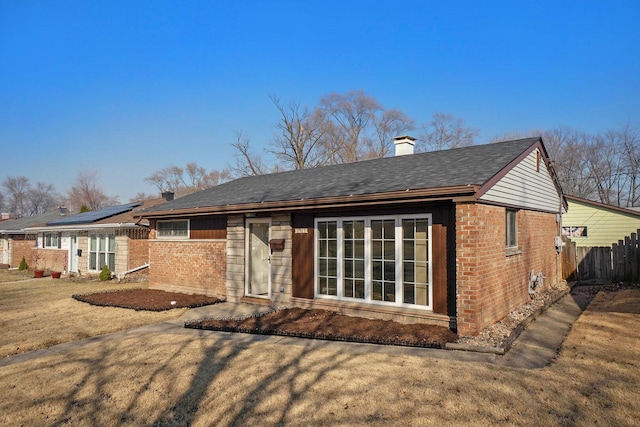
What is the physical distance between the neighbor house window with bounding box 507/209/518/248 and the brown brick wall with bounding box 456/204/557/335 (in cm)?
22

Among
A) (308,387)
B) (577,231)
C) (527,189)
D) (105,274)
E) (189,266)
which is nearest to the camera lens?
(308,387)

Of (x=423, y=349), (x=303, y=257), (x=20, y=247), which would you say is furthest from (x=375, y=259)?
(x=20, y=247)

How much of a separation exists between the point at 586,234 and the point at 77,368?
Answer: 2027 cm

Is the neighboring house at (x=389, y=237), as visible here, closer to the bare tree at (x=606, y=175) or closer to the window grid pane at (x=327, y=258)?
the window grid pane at (x=327, y=258)

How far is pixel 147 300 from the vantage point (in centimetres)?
1113

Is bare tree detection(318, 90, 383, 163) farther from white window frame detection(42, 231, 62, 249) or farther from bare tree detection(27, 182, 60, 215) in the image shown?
bare tree detection(27, 182, 60, 215)

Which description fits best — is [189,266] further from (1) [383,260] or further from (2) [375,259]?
(1) [383,260]

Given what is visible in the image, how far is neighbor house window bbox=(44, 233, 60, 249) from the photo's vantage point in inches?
832

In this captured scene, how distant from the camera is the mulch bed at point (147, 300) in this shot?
1025 centimetres

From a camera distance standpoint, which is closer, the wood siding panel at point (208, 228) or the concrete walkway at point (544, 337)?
the concrete walkway at point (544, 337)

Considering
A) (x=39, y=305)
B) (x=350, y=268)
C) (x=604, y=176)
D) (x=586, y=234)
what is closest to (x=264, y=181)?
(x=350, y=268)

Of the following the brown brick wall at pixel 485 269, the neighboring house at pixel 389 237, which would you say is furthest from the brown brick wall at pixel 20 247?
the brown brick wall at pixel 485 269

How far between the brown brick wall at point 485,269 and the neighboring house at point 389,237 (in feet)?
0.06

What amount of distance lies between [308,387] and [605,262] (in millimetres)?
13129
